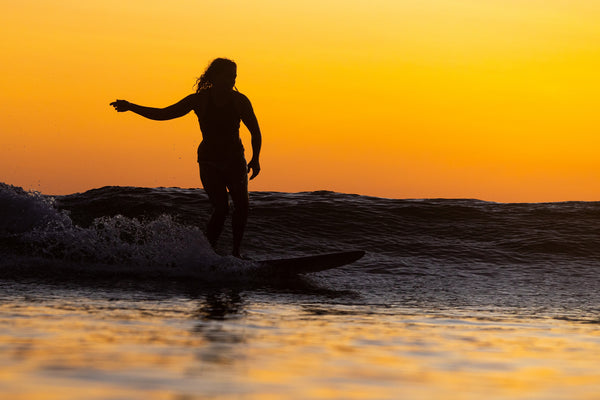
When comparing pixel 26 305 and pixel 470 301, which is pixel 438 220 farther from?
pixel 26 305

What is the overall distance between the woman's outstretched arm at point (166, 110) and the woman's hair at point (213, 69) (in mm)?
199

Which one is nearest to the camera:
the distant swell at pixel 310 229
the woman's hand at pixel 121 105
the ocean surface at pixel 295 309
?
the ocean surface at pixel 295 309

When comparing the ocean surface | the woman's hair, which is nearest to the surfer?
the woman's hair

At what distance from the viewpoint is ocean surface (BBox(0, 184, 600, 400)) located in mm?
3074

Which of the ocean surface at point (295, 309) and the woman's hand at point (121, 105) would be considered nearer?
the ocean surface at point (295, 309)

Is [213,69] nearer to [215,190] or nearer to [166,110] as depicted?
[166,110]

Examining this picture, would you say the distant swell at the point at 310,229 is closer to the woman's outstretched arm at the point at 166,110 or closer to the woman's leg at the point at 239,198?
the woman's leg at the point at 239,198

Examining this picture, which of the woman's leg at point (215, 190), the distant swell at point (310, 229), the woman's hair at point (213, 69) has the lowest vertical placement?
the distant swell at point (310, 229)

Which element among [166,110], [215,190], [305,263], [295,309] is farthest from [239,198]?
[295,309]

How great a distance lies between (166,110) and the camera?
817cm

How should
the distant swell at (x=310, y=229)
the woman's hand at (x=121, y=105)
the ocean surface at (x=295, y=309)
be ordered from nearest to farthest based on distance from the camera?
the ocean surface at (x=295, y=309) → the woman's hand at (x=121, y=105) → the distant swell at (x=310, y=229)

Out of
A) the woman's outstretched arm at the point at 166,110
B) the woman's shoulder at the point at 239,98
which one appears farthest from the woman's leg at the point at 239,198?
the woman's outstretched arm at the point at 166,110

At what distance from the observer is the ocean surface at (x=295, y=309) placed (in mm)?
3074

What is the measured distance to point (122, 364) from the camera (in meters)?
3.24
